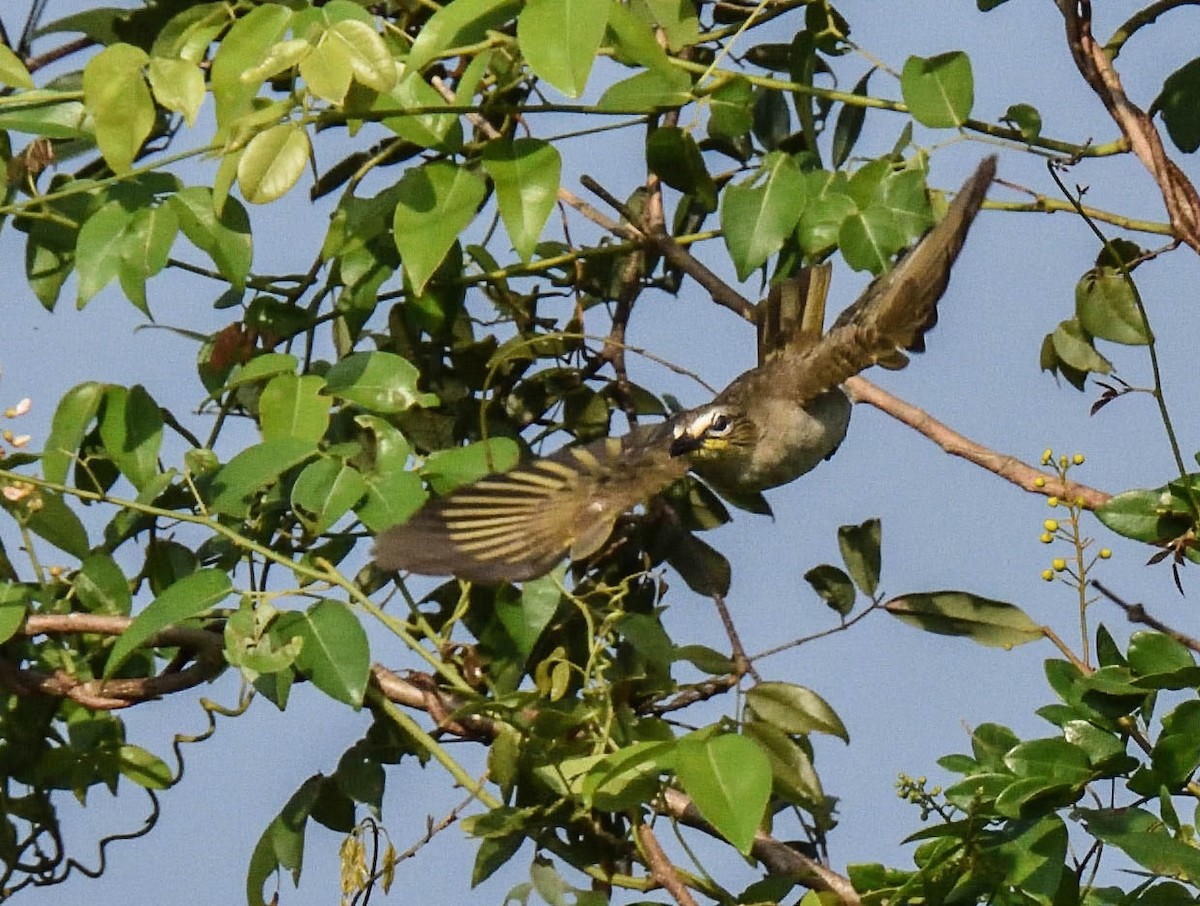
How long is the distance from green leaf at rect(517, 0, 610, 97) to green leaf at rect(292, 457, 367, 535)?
438mm

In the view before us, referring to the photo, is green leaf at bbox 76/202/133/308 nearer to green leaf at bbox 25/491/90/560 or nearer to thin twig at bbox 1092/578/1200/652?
green leaf at bbox 25/491/90/560

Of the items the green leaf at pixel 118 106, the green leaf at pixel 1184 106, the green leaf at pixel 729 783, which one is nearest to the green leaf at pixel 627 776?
the green leaf at pixel 729 783

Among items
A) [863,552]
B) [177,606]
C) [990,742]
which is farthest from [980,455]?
[177,606]

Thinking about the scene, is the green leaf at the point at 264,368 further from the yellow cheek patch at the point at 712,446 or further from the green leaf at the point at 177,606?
the yellow cheek patch at the point at 712,446

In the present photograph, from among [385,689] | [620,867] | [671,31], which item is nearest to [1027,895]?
[620,867]

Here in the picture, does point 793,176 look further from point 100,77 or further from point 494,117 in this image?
point 100,77

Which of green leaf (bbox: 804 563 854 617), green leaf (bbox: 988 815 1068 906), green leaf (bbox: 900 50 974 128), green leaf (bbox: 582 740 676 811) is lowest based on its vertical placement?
green leaf (bbox: 988 815 1068 906)

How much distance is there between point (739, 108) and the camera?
1.84 meters

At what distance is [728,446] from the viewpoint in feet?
7.15

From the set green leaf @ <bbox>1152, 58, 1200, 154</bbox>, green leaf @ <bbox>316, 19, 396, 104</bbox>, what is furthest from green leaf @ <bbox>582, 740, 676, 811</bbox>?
green leaf @ <bbox>1152, 58, 1200, 154</bbox>

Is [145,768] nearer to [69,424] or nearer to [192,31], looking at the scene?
[69,424]

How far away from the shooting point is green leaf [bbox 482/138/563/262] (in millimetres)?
1697

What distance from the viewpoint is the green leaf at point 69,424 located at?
71.7 inches

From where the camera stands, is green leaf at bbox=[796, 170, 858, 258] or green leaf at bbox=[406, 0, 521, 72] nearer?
green leaf at bbox=[406, 0, 521, 72]
